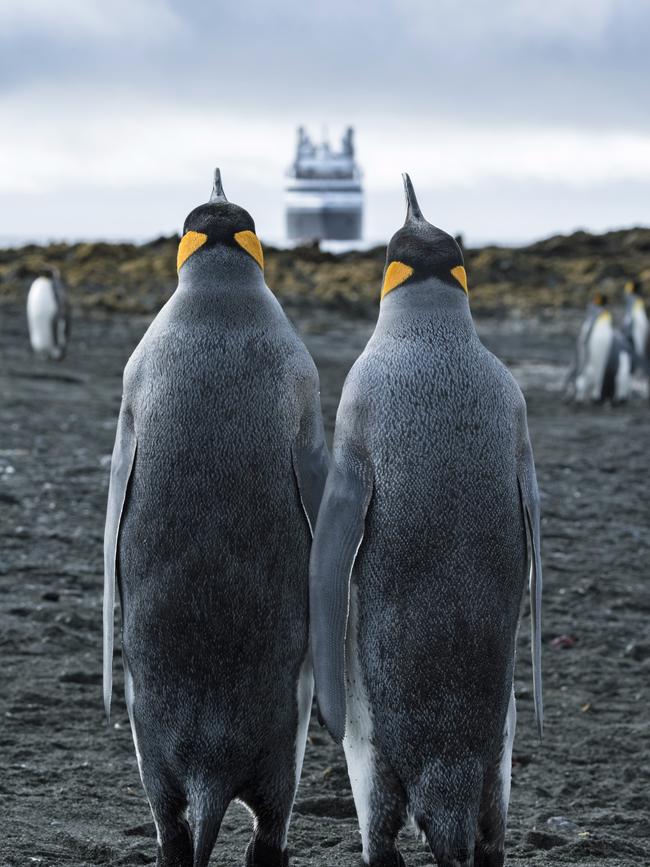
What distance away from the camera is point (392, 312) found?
3062 mm

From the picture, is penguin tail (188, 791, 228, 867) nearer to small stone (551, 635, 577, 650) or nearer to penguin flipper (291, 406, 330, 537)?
penguin flipper (291, 406, 330, 537)

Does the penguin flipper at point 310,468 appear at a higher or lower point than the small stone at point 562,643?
higher

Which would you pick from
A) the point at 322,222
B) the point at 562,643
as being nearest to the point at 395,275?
the point at 562,643

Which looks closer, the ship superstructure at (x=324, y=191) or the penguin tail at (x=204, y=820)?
the penguin tail at (x=204, y=820)

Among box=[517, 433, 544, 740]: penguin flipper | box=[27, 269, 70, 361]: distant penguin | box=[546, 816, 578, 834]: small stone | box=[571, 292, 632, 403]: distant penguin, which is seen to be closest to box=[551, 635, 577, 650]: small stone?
box=[546, 816, 578, 834]: small stone

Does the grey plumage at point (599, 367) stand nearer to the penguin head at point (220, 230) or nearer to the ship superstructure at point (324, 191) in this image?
the penguin head at point (220, 230)

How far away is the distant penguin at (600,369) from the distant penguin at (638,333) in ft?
2.86

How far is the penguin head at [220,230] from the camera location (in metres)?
3.04

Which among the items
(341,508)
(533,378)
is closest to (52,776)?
(341,508)

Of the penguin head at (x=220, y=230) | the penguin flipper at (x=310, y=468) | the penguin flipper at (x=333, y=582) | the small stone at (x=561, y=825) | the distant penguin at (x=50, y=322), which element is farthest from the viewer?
the distant penguin at (x=50, y=322)

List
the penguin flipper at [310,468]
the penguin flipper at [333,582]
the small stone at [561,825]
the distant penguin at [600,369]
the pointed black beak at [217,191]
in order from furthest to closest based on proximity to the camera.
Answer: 1. the distant penguin at [600,369]
2. the small stone at [561,825]
3. the pointed black beak at [217,191]
4. the penguin flipper at [310,468]
5. the penguin flipper at [333,582]

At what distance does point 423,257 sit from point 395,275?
0.09 m

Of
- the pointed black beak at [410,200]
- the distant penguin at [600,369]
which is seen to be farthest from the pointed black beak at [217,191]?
the distant penguin at [600,369]

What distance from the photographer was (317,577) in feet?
9.18
